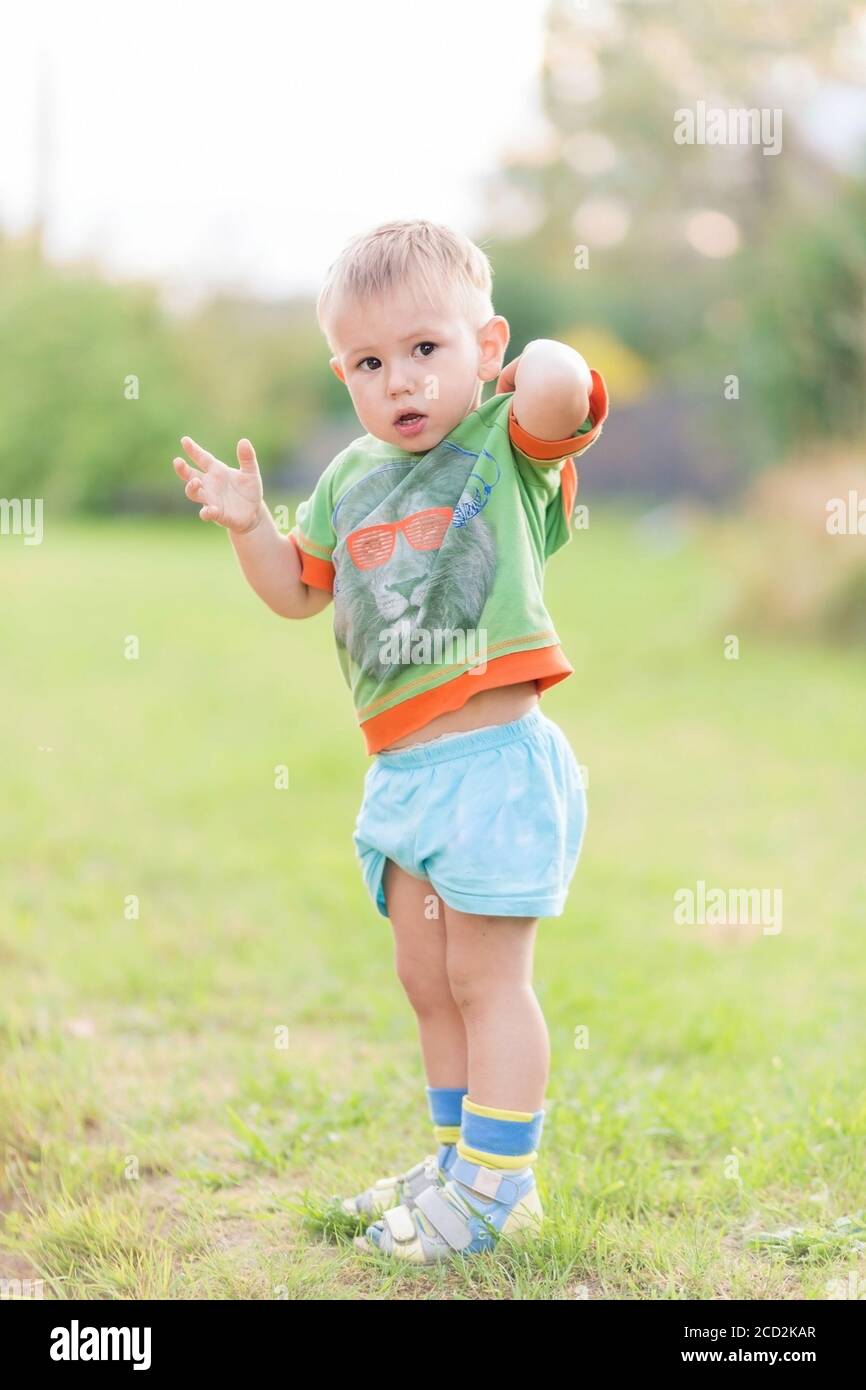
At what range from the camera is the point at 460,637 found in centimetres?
230

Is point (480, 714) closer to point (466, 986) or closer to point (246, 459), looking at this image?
point (466, 986)

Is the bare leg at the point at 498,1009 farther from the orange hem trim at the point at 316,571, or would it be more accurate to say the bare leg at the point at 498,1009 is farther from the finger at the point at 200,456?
the finger at the point at 200,456

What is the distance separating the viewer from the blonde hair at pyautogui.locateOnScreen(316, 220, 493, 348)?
223 centimetres

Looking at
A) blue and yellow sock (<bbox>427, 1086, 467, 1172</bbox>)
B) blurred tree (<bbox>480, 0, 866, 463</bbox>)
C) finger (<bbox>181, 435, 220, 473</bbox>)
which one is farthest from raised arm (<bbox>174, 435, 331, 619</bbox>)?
blurred tree (<bbox>480, 0, 866, 463</bbox>)

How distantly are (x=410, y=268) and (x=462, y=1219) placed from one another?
4.91 feet

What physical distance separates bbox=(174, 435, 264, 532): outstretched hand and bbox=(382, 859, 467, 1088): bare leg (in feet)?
2.05

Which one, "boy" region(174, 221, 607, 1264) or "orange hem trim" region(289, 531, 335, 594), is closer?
"boy" region(174, 221, 607, 1264)

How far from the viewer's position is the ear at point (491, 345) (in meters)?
2.34

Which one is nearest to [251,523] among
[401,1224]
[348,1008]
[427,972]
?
[427,972]

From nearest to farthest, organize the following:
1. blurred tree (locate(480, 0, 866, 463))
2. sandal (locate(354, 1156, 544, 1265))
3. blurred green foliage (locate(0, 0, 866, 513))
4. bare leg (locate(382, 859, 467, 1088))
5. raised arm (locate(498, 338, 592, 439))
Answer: raised arm (locate(498, 338, 592, 439)) < sandal (locate(354, 1156, 544, 1265)) < bare leg (locate(382, 859, 467, 1088)) < blurred tree (locate(480, 0, 866, 463)) < blurred green foliage (locate(0, 0, 866, 513))

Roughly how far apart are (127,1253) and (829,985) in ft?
7.42

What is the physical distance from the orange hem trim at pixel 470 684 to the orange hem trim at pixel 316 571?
269 millimetres

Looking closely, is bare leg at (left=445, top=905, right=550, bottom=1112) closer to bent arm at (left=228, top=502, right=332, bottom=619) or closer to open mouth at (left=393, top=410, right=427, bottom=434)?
bent arm at (left=228, top=502, right=332, bottom=619)

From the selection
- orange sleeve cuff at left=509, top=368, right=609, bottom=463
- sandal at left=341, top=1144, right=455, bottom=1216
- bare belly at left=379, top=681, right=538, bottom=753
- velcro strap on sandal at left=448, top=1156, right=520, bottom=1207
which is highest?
orange sleeve cuff at left=509, top=368, right=609, bottom=463
